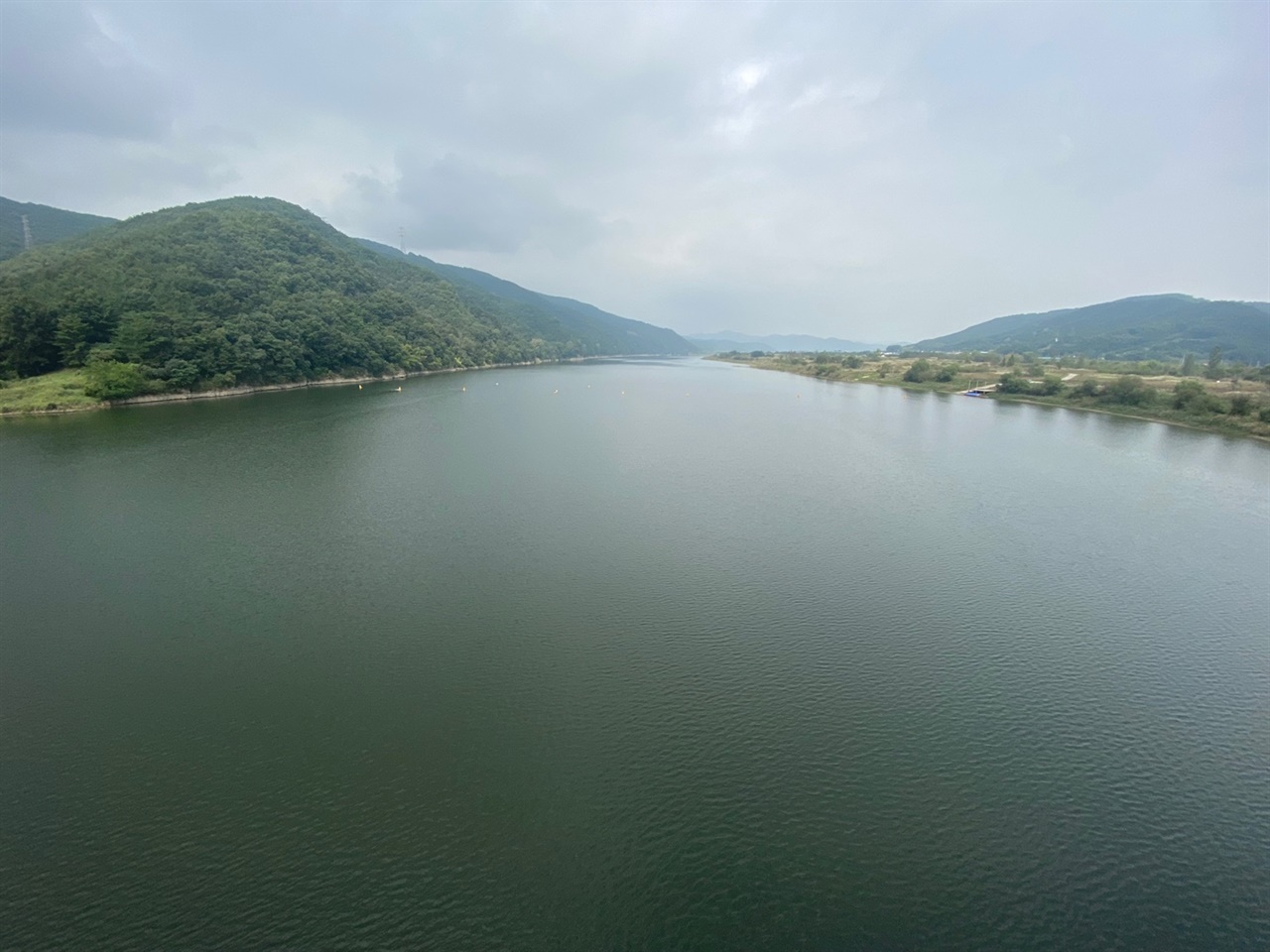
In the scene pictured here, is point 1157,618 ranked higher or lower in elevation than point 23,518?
lower

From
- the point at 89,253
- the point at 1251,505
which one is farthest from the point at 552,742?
the point at 89,253

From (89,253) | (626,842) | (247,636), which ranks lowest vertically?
(626,842)

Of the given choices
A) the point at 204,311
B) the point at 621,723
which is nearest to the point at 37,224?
the point at 204,311

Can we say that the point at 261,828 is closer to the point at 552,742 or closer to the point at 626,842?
the point at 552,742

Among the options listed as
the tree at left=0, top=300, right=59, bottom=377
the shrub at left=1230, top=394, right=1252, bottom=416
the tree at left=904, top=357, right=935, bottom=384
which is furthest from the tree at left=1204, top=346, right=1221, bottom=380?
the tree at left=0, top=300, right=59, bottom=377

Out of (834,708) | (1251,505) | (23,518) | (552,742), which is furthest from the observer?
(1251,505)

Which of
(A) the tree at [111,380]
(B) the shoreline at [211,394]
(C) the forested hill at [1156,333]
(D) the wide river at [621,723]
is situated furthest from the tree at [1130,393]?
(C) the forested hill at [1156,333]
